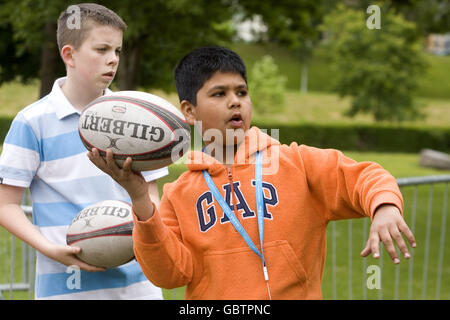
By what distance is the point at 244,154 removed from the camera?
271 cm

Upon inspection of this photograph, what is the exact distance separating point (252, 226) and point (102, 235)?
0.89m

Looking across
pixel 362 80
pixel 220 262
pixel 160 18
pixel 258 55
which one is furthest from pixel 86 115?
pixel 258 55

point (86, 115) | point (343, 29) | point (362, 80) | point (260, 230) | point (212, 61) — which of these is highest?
point (343, 29)

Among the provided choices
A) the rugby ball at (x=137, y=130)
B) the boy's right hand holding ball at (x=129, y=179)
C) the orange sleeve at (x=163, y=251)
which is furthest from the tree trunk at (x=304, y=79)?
the boy's right hand holding ball at (x=129, y=179)

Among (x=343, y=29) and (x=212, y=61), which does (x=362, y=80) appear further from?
(x=212, y=61)

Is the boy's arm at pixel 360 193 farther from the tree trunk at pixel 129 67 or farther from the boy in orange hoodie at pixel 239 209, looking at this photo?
the tree trunk at pixel 129 67

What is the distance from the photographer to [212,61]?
2.76 metres

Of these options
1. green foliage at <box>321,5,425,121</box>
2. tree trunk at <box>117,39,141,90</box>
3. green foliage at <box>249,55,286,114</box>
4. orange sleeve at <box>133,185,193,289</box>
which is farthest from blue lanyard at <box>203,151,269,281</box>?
green foliage at <box>249,55,286,114</box>

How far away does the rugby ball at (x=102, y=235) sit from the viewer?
303 centimetres

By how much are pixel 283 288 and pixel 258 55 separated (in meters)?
84.0

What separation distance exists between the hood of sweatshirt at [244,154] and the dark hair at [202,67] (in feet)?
0.83

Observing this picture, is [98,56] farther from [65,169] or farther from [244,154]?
[244,154]

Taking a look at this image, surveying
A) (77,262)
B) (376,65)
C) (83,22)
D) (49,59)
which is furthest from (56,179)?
(376,65)

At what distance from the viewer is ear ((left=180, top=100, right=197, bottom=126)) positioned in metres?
2.74
